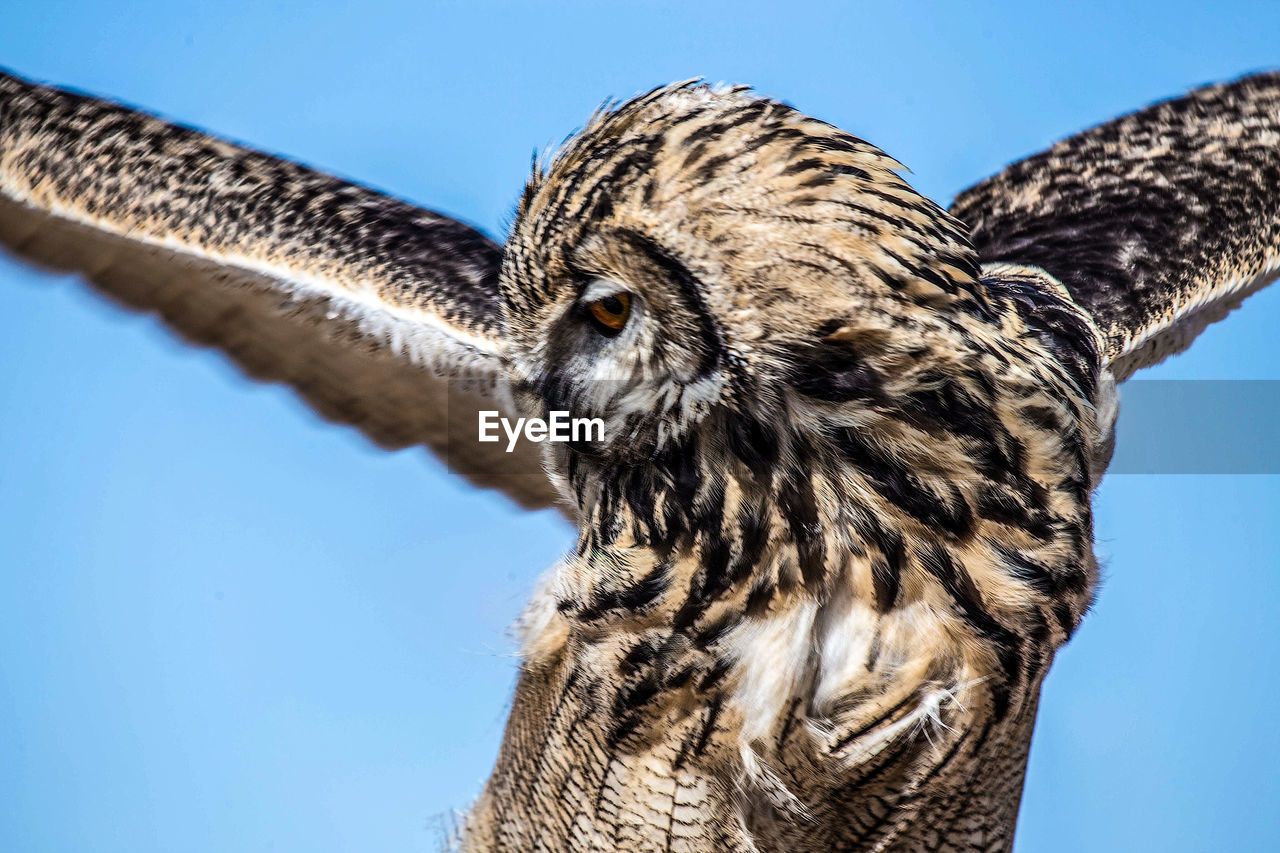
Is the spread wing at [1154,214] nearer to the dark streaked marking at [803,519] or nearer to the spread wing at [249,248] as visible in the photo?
the dark streaked marking at [803,519]

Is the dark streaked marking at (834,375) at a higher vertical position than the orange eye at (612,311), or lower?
lower

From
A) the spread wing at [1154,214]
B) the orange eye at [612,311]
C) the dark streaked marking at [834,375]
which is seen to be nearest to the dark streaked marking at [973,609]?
the dark streaked marking at [834,375]

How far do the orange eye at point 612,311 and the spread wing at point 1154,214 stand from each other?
0.90m

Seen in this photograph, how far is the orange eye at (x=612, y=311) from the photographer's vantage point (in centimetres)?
82

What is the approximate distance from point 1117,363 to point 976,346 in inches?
35.4

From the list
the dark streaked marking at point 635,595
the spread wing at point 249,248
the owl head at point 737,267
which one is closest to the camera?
the owl head at point 737,267

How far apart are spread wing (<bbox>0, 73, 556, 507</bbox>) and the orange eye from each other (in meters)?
0.65

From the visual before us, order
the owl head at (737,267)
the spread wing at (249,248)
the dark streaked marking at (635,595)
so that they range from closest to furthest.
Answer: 1. the owl head at (737,267)
2. the dark streaked marking at (635,595)
3. the spread wing at (249,248)

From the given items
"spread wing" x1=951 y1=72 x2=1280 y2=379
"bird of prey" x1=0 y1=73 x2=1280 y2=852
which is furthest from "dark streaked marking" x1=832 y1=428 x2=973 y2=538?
"spread wing" x1=951 y1=72 x2=1280 y2=379

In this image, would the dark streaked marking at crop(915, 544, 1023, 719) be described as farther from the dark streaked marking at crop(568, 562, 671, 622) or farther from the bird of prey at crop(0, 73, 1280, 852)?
the dark streaked marking at crop(568, 562, 671, 622)

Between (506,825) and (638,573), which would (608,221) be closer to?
(638,573)

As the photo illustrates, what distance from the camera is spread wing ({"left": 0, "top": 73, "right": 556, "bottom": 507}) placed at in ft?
5.19

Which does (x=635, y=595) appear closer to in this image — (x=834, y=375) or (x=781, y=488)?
(x=781, y=488)

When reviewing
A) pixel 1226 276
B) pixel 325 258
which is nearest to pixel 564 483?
pixel 325 258
